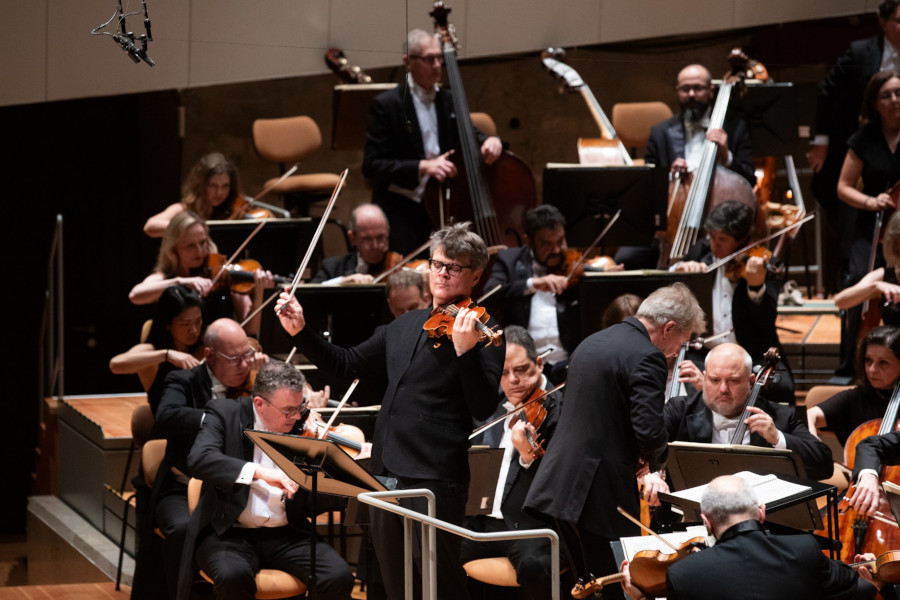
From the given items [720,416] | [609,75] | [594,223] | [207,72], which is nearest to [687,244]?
[594,223]

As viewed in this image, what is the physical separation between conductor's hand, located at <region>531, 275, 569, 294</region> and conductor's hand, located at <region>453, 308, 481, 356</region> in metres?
1.91

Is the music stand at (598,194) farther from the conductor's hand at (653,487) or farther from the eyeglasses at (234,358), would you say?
the conductor's hand at (653,487)

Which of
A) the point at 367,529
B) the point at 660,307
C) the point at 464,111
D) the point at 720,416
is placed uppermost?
the point at 464,111

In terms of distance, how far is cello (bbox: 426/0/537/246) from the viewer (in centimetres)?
543

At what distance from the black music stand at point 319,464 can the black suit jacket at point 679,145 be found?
288cm

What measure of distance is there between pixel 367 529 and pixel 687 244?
2017 mm

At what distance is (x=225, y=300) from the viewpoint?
5.09 m

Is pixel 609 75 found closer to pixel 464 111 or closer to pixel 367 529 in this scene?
→ pixel 464 111

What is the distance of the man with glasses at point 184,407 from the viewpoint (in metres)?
4.36

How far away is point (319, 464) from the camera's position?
3.29 m

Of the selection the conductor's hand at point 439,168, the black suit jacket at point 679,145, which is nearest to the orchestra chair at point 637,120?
the black suit jacket at point 679,145

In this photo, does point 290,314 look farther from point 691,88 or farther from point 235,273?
point 691,88

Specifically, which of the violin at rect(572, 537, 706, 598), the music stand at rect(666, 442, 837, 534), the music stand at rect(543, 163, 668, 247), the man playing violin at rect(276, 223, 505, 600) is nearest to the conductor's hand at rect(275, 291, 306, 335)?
the man playing violin at rect(276, 223, 505, 600)

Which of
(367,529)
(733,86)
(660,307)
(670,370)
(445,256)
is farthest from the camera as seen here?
(733,86)
